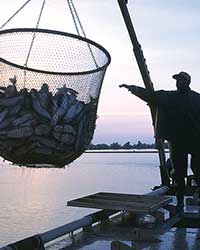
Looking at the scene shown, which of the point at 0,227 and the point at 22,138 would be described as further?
the point at 0,227

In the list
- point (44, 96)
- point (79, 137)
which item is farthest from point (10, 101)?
point (79, 137)

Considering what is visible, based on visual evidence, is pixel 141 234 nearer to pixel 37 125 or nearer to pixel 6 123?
pixel 37 125

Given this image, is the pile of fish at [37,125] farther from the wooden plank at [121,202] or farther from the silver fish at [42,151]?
→ the wooden plank at [121,202]

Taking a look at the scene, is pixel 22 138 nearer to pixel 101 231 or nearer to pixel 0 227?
pixel 101 231

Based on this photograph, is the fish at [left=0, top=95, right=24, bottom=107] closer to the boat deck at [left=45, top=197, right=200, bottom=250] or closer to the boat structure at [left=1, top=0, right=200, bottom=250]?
the boat structure at [left=1, top=0, right=200, bottom=250]

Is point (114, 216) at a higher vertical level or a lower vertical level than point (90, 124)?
lower

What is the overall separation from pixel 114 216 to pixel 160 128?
1.33 meters

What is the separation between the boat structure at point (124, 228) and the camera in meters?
5.09

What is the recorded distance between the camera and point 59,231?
4.95 metres

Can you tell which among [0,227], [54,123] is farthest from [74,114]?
[0,227]

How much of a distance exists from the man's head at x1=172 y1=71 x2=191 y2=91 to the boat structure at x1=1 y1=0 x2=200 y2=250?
133 cm

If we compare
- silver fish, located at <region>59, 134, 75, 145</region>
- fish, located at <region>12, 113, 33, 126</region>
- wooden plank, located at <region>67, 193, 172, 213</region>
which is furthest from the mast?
fish, located at <region>12, 113, 33, 126</region>

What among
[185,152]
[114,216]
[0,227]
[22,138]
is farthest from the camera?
[0,227]

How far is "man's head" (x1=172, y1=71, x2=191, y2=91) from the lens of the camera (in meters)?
6.15
